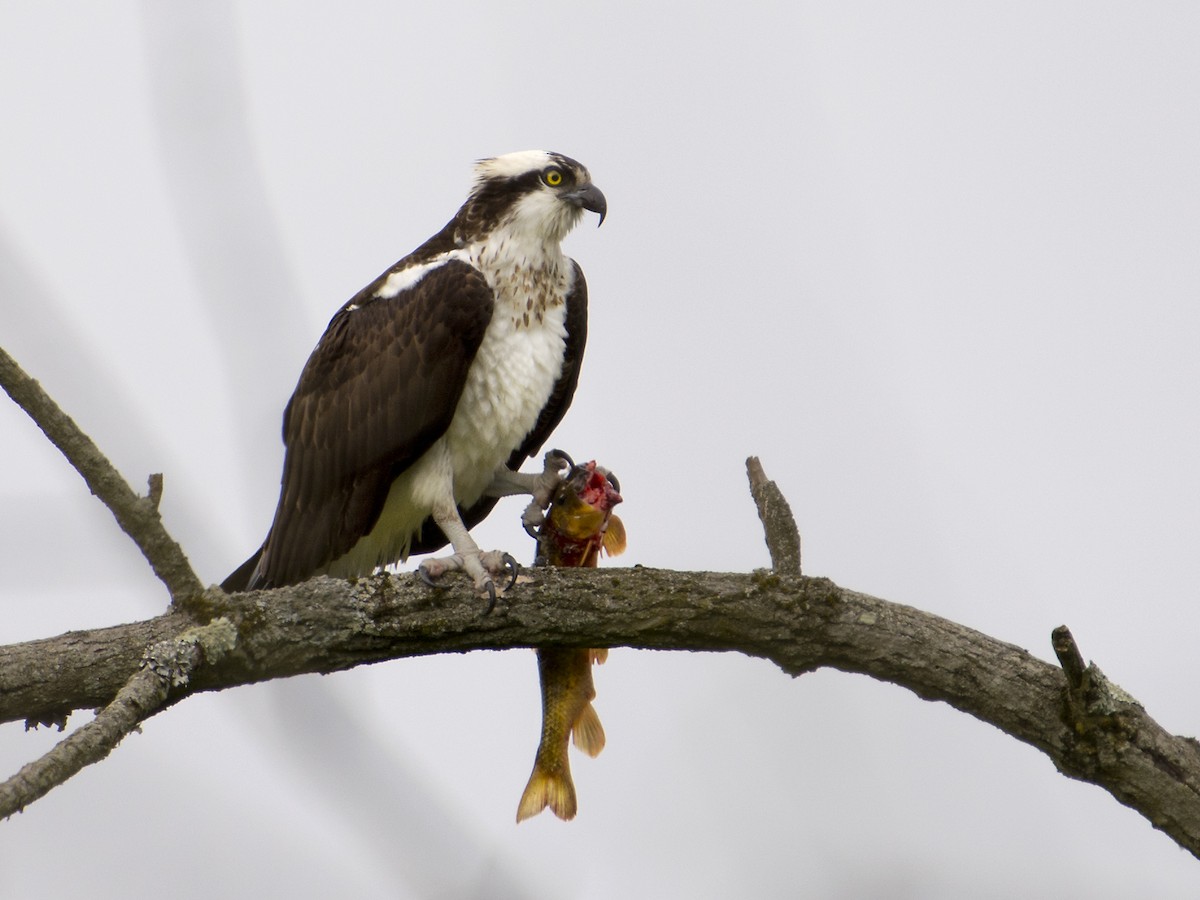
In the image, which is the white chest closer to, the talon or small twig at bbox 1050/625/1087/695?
the talon

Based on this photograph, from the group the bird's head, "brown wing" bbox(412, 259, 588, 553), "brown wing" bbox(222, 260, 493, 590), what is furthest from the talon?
the bird's head

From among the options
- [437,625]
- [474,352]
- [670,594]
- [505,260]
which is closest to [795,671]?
[670,594]

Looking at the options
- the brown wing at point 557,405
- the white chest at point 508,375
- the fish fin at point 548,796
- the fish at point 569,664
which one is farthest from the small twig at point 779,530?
the brown wing at point 557,405

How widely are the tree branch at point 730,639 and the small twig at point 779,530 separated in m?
0.07

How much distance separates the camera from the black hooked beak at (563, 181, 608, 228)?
614 centimetres

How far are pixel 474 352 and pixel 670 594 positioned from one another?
174 cm

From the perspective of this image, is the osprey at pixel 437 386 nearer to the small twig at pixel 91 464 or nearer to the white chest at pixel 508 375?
the white chest at pixel 508 375

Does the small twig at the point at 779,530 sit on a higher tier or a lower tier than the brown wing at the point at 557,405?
lower

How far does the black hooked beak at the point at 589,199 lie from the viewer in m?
6.14

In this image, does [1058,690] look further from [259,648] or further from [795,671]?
[259,648]

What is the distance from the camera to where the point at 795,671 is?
171 inches

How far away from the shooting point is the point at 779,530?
4375mm

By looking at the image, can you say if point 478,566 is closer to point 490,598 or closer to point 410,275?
point 490,598

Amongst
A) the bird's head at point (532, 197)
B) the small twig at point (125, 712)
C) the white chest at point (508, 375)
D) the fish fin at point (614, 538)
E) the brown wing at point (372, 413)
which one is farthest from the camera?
the bird's head at point (532, 197)
